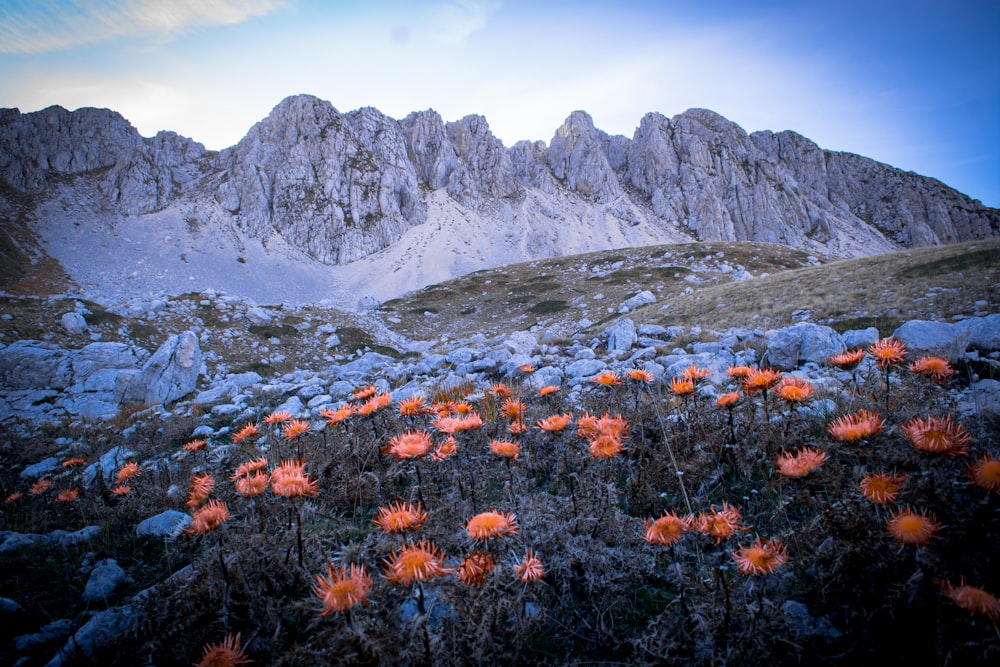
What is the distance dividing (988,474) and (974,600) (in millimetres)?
449

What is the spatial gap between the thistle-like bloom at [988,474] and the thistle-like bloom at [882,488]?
0.19 metres

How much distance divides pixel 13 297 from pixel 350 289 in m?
47.4

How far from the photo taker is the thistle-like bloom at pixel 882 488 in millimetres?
1512

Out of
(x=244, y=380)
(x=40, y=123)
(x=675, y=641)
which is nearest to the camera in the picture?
(x=675, y=641)

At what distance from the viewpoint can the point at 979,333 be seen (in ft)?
19.2

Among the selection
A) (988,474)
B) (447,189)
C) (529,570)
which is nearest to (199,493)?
(529,570)

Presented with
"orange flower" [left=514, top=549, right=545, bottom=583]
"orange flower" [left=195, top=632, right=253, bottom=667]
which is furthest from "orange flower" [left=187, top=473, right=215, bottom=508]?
"orange flower" [left=514, top=549, right=545, bottom=583]

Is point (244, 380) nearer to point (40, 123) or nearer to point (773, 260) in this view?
point (773, 260)

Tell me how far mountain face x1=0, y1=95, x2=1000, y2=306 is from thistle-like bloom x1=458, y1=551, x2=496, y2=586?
60.7 metres

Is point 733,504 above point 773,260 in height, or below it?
below

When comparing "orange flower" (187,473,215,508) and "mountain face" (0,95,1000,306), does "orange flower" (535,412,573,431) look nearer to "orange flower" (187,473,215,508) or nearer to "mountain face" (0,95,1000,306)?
"orange flower" (187,473,215,508)

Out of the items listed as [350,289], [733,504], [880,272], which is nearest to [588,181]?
[350,289]

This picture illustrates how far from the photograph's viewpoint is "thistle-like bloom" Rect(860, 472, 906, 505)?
1512 mm

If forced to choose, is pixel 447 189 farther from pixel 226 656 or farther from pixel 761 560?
pixel 761 560
